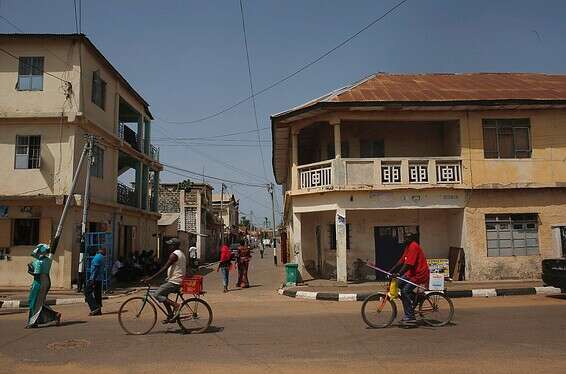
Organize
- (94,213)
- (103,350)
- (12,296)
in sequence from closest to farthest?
(103,350)
(12,296)
(94,213)

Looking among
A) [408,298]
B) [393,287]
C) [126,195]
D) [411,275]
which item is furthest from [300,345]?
[126,195]

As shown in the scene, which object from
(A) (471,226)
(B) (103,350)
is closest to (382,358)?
(B) (103,350)

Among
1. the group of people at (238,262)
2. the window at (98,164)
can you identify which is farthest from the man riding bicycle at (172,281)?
the window at (98,164)

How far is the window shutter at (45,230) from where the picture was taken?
17.7m

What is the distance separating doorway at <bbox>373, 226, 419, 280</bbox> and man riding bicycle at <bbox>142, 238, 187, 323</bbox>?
10.9 m

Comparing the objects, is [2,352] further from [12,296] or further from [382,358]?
[12,296]

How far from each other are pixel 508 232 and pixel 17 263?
59.3ft

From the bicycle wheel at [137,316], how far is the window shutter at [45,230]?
10619mm

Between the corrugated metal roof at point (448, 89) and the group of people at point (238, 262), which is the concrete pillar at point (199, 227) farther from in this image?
the corrugated metal roof at point (448, 89)

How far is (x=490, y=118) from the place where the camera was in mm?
17438

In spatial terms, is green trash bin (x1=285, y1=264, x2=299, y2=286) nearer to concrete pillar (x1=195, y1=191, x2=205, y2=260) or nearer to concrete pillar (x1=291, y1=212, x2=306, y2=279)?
concrete pillar (x1=291, y1=212, x2=306, y2=279)

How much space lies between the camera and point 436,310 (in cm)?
905

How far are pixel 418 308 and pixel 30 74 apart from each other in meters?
17.0

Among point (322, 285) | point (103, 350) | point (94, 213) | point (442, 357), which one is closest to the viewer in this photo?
point (442, 357)
